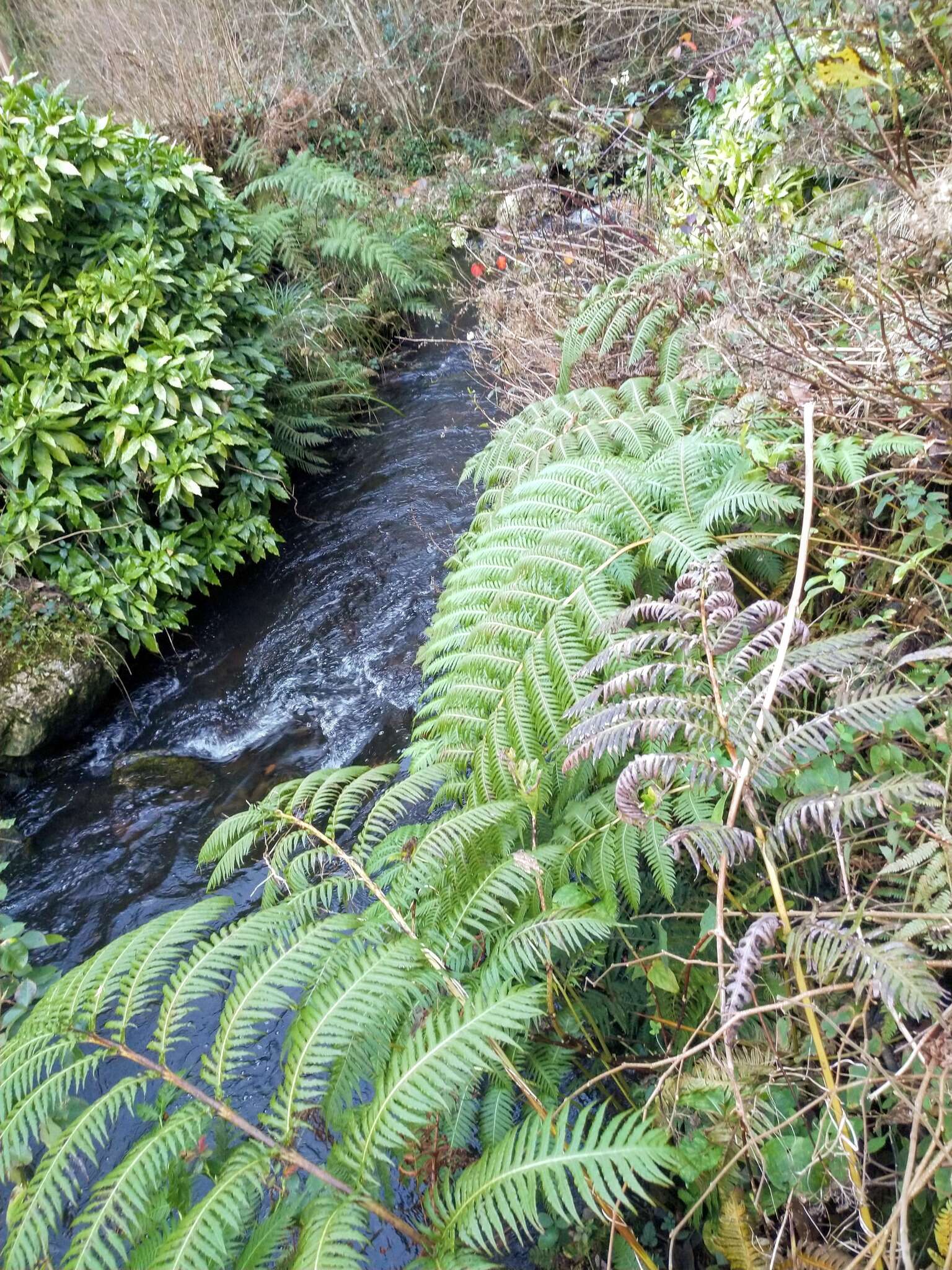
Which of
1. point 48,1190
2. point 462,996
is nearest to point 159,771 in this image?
point 48,1190

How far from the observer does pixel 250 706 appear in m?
4.20

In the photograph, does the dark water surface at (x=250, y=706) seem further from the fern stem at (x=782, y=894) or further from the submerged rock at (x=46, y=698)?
the fern stem at (x=782, y=894)

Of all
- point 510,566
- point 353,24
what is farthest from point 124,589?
point 353,24

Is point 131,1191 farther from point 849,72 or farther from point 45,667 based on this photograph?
point 45,667

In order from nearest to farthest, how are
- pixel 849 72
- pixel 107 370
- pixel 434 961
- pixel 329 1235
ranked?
pixel 329 1235 → pixel 434 961 → pixel 849 72 → pixel 107 370

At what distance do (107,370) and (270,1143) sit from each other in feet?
13.5

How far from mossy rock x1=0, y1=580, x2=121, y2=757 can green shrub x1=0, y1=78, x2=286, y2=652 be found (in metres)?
0.13

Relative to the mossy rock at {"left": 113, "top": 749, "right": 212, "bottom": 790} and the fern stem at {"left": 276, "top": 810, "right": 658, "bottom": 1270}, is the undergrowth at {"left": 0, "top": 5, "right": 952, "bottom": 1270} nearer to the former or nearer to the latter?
the fern stem at {"left": 276, "top": 810, "right": 658, "bottom": 1270}

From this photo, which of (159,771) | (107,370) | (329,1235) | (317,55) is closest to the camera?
(329,1235)

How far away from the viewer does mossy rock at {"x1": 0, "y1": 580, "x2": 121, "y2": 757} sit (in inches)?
159

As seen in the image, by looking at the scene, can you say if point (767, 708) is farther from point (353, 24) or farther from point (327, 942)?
point (353, 24)

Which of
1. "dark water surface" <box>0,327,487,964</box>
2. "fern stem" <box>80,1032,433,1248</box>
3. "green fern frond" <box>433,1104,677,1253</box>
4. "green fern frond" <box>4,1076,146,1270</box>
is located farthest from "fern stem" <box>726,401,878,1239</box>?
"dark water surface" <box>0,327,487,964</box>

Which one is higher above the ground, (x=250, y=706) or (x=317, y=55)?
(x=317, y=55)

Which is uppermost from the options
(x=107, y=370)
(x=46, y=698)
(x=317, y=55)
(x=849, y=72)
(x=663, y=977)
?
(x=317, y=55)
